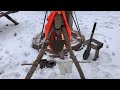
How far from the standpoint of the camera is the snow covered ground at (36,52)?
4.38 metres

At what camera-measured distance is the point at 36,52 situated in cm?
530

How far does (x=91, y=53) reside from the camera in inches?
205

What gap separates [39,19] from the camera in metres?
7.73

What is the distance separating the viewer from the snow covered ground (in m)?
4.38
